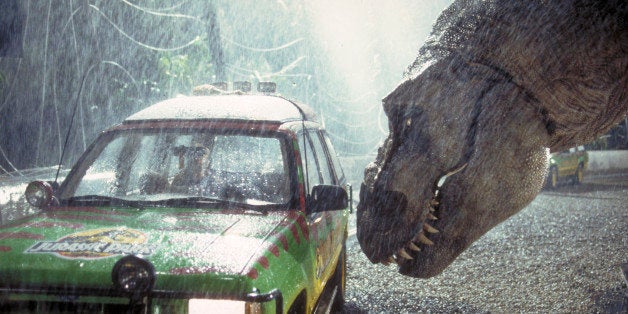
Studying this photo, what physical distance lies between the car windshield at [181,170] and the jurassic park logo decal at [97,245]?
610mm

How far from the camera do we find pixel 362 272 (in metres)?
6.12

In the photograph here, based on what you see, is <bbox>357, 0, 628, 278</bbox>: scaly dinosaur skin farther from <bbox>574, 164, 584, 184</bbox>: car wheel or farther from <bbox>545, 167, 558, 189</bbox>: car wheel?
<bbox>574, 164, 584, 184</bbox>: car wheel

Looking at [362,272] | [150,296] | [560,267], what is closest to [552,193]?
[560,267]

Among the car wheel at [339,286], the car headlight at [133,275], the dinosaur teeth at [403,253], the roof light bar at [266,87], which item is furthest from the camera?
the roof light bar at [266,87]

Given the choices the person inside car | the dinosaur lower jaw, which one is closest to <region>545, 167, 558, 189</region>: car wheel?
the person inside car

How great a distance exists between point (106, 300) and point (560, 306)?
3.83m

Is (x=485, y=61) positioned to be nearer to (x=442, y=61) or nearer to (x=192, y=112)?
(x=442, y=61)

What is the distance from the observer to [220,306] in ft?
7.70

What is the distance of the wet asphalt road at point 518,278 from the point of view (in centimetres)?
493

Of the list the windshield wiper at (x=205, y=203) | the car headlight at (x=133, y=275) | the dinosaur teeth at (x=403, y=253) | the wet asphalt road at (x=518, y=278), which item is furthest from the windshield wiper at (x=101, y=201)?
the wet asphalt road at (x=518, y=278)

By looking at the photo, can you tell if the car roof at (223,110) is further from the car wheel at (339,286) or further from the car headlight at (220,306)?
the car headlight at (220,306)

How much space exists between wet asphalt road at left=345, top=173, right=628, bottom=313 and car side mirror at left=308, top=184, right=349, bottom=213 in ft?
5.73

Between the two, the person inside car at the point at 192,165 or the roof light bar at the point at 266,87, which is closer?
the person inside car at the point at 192,165

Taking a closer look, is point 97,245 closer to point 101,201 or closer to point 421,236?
point 101,201
